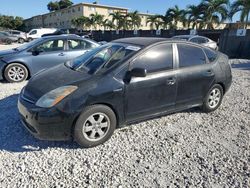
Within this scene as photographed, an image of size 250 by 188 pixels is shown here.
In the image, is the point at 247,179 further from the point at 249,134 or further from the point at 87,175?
the point at 87,175

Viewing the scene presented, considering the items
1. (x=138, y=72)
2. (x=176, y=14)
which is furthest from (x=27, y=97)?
(x=176, y=14)

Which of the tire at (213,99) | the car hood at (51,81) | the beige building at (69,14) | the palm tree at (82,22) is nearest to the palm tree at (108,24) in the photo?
the palm tree at (82,22)

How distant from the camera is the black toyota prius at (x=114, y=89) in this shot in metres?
3.07

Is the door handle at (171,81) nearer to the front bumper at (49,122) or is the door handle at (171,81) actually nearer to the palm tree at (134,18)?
the front bumper at (49,122)

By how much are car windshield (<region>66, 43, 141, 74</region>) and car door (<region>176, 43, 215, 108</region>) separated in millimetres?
930

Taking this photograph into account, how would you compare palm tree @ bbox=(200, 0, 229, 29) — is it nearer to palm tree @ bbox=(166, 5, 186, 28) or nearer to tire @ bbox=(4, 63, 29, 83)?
palm tree @ bbox=(166, 5, 186, 28)

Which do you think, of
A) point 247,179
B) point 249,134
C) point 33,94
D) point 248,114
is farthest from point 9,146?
point 248,114

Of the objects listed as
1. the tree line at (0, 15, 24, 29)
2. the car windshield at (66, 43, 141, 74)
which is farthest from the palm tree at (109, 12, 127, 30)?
the car windshield at (66, 43, 141, 74)

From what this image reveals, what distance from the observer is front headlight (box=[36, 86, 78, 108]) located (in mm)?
3039

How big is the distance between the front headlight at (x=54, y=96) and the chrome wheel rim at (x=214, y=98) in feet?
9.30

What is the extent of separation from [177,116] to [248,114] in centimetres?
153

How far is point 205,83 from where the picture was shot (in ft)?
14.2

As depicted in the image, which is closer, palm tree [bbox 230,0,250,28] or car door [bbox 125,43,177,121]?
car door [bbox 125,43,177,121]

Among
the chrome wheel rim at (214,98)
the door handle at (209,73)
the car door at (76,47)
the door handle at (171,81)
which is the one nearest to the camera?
the door handle at (171,81)
